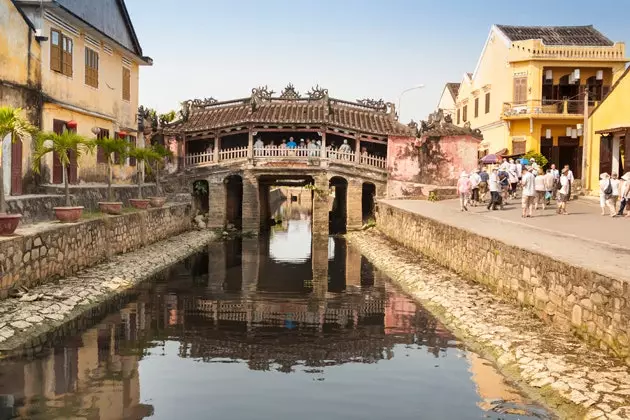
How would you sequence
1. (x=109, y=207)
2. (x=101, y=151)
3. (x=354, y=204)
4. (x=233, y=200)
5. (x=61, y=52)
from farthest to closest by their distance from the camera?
(x=233, y=200), (x=354, y=204), (x=101, y=151), (x=61, y=52), (x=109, y=207)

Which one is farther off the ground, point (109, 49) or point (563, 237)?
point (109, 49)

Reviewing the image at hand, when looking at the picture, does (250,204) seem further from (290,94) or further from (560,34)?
(560,34)

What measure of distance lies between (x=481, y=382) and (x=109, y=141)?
14789mm

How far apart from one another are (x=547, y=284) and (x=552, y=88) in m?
26.4

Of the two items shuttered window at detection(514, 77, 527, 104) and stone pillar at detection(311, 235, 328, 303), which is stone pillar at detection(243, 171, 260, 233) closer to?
stone pillar at detection(311, 235, 328, 303)

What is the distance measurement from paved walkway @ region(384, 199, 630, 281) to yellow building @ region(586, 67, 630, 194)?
1635 mm

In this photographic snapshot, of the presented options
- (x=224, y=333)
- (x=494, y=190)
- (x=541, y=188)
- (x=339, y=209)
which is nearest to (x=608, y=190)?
(x=541, y=188)

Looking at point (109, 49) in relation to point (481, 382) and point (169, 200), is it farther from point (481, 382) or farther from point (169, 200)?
point (481, 382)

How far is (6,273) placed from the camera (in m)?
11.8

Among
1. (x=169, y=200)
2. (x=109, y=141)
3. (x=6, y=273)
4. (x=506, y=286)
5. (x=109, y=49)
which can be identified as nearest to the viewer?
(x=6, y=273)

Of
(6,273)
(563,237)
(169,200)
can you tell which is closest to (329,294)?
(563,237)

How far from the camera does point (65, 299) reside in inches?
504

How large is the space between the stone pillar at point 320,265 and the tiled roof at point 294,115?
577 centimetres

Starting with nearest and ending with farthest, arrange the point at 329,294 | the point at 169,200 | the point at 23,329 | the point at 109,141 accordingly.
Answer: the point at 23,329 < the point at 329,294 < the point at 109,141 < the point at 169,200
